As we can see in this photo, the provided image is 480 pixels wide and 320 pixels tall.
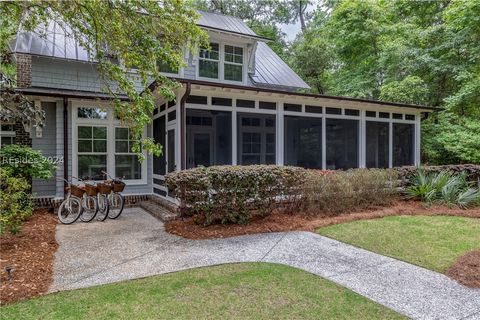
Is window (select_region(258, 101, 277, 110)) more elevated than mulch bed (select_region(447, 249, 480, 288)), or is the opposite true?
window (select_region(258, 101, 277, 110))

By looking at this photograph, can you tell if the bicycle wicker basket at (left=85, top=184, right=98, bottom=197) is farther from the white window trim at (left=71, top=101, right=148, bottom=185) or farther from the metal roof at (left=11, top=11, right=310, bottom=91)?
the metal roof at (left=11, top=11, right=310, bottom=91)

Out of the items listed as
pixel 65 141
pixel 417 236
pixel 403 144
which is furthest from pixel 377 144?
pixel 65 141

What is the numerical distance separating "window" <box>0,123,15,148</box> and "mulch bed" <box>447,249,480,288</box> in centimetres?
1053

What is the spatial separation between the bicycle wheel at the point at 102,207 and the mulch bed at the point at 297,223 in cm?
190

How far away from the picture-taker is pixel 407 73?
628 inches

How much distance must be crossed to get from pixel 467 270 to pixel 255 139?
19.1 ft

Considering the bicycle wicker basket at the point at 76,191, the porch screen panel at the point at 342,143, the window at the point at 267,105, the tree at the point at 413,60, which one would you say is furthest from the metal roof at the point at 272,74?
the bicycle wicker basket at the point at 76,191

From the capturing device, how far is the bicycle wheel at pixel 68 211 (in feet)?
25.1

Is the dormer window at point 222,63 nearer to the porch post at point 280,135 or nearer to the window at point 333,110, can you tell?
the porch post at point 280,135

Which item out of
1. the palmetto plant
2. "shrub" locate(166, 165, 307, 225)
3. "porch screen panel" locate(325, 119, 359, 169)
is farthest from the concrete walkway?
the palmetto plant

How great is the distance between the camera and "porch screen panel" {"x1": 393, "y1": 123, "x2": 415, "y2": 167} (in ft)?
39.3

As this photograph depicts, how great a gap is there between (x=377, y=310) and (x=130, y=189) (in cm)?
831

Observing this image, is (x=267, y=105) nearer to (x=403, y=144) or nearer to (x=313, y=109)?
(x=313, y=109)

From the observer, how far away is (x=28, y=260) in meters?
4.79
